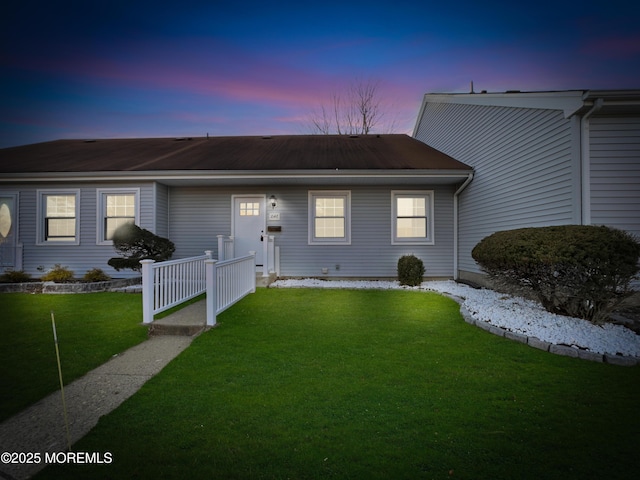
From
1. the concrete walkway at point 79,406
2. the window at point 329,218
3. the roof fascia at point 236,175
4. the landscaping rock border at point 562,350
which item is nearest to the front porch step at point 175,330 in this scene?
the concrete walkway at point 79,406

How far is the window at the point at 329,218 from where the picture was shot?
9805 millimetres

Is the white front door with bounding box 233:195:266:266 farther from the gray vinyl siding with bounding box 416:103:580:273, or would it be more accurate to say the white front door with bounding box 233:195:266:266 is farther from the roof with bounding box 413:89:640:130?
the roof with bounding box 413:89:640:130

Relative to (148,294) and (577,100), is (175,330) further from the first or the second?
(577,100)

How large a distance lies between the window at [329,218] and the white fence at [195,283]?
2816 mm

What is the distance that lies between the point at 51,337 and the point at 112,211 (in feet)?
19.3

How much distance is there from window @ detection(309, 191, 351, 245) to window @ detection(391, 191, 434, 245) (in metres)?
1.56

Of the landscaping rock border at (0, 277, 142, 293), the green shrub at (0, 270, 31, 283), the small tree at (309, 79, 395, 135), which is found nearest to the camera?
the landscaping rock border at (0, 277, 142, 293)

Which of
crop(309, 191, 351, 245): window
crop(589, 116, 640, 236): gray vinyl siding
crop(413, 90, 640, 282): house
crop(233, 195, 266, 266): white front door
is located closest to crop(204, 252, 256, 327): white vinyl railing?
crop(233, 195, 266, 266): white front door

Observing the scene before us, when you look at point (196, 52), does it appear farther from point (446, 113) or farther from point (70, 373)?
point (70, 373)

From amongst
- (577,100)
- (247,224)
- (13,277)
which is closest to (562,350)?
(577,100)

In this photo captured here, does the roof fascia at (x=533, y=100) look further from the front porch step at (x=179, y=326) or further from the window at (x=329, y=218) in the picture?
the front porch step at (x=179, y=326)

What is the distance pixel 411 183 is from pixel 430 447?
27.3 ft

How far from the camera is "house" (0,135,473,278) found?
895 cm

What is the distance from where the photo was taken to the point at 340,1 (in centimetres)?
877
